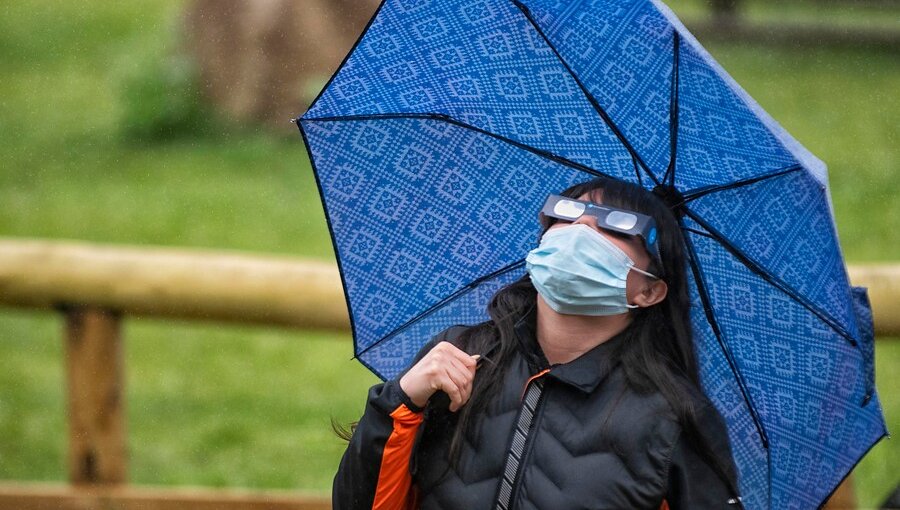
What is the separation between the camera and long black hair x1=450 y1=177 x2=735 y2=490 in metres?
2.53

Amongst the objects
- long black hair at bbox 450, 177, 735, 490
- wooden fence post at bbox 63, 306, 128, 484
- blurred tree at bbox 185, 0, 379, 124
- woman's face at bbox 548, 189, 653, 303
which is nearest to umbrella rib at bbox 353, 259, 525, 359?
long black hair at bbox 450, 177, 735, 490

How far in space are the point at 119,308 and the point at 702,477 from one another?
2.14 m

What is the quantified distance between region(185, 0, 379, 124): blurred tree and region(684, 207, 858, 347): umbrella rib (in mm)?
7490

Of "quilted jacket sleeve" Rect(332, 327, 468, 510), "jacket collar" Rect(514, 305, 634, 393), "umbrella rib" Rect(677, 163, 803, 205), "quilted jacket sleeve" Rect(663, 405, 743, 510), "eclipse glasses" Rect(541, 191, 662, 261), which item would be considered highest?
"umbrella rib" Rect(677, 163, 803, 205)

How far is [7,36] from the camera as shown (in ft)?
38.8

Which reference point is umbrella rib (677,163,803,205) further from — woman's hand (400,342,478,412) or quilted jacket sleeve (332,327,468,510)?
quilted jacket sleeve (332,327,468,510)

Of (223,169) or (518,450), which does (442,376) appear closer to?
(518,450)

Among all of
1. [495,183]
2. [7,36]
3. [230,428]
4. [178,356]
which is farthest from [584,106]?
[7,36]

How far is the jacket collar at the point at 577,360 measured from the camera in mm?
2506

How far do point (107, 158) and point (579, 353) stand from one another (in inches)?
294

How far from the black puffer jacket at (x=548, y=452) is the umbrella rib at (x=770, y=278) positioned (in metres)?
0.32

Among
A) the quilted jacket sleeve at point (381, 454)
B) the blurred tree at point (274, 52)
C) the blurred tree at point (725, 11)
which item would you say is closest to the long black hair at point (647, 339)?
the quilted jacket sleeve at point (381, 454)

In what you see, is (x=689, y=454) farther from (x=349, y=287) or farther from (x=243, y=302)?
(x=243, y=302)

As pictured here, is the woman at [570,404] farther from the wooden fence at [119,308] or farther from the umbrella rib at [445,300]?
the wooden fence at [119,308]
